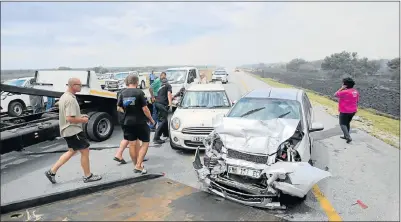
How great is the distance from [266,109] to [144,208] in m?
3.04

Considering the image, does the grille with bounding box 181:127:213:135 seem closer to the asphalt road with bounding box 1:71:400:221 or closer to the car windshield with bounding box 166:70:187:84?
the asphalt road with bounding box 1:71:400:221

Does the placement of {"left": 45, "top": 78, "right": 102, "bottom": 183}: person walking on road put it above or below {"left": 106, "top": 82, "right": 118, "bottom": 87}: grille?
below

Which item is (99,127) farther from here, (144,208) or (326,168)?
(326,168)

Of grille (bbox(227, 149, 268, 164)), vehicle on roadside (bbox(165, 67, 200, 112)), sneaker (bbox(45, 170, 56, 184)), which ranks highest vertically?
vehicle on roadside (bbox(165, 67, 200, 112))

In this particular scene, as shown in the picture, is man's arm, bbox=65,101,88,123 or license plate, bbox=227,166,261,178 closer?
license plate, bbox=227,166,261,178

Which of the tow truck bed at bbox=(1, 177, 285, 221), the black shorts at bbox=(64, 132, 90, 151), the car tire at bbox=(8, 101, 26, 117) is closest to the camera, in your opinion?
the tow truck bed at bbox=(1, 177, 285, 221)

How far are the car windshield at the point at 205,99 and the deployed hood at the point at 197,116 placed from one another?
1.03 feet

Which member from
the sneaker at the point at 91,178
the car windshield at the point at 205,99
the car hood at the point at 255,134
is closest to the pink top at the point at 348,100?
the car windshield at the point at 205,99

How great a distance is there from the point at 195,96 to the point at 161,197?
407 centimetres

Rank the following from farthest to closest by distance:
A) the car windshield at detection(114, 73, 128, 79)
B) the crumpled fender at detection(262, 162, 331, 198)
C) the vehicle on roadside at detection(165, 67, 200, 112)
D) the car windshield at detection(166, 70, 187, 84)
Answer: the car windshield at detection(114, 73, 128, 79)
the car windshield at detection(166, 70, 187, 84)
the vehicle on roadside at detection(165, 67, 200, 112)
the crumpled fender at detection(262, 162, 331, 198)

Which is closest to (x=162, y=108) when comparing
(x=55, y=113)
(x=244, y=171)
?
(x=55, y=113)

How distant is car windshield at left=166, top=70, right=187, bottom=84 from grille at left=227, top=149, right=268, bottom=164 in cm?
948

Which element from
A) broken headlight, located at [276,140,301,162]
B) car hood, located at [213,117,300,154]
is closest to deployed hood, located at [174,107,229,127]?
car hood, located at [213,117,300,154]

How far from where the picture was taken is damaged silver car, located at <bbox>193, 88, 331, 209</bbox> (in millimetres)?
3809
